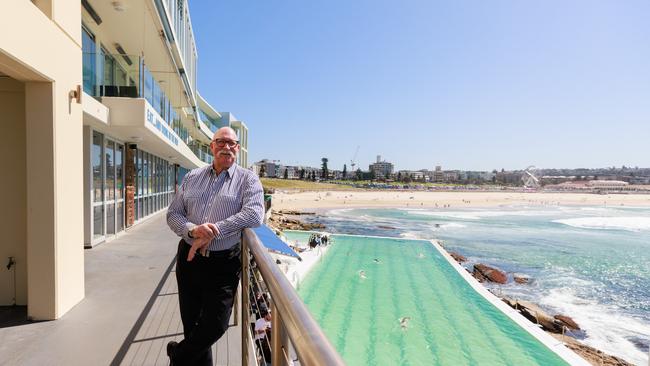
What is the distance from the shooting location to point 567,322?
12500 mm

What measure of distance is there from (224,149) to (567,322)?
14212mm

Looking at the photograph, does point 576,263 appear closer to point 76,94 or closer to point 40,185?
point 76,94

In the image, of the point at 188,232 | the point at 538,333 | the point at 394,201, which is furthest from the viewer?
the point at 394,201

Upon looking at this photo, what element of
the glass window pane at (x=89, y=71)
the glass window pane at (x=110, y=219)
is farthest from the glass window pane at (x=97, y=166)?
the glass window pane at (x=89, y=71)

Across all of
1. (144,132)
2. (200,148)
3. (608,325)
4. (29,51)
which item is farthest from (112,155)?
(608,325)

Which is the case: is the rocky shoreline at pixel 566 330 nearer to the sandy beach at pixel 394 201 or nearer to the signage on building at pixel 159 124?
the signage on building at pixel 159 124

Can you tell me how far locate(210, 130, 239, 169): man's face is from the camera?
248 centimetres

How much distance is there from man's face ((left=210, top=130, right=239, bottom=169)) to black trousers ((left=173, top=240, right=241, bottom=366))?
57cm

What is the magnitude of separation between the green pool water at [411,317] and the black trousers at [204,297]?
6062mm

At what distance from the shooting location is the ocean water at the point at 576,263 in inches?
509

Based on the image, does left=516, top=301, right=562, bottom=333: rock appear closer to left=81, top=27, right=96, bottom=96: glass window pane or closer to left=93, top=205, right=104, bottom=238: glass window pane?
left=93, top=205, right=104, bottom=238: glass window pane

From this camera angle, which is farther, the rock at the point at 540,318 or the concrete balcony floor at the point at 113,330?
the rock at the point at 540,318

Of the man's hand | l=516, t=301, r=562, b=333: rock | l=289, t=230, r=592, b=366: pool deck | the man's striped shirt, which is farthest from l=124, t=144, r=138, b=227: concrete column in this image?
l=516, t=301, r=562, b=333: rock

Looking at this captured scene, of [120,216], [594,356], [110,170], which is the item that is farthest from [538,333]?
[110,170]
